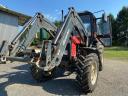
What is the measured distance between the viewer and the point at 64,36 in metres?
8.05

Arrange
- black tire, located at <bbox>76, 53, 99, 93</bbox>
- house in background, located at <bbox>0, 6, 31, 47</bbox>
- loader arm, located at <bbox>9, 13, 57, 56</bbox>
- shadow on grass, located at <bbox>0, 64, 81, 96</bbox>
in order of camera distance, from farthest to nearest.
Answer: house in background, located at <bbox>0, 6, 31, 47</bbox>
shadow on grass, located at <bbox>0, 64, 81, 96</bbox>
black tire, located at <bbox>76, 53, 99, 93</bbox>
loader arm, located at <bbox>9, 13, 57, 56</bbox>

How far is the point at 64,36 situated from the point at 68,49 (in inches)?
45.5

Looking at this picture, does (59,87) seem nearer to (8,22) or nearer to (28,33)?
(28,33)

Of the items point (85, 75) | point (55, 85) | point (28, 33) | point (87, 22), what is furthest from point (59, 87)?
point (87, 22)

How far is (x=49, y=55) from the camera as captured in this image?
728 centimetres

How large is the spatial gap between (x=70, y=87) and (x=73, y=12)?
8.46 feet

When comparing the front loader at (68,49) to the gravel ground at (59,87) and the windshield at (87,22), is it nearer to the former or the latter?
the windshield at (87,22)

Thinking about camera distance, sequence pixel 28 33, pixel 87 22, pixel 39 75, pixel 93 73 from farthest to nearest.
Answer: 1. pixel 87 22
2. pixel 39 75
3. pixel 93 73
4. pixel 28 33

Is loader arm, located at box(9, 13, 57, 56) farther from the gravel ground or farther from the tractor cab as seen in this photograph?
the tractor cab

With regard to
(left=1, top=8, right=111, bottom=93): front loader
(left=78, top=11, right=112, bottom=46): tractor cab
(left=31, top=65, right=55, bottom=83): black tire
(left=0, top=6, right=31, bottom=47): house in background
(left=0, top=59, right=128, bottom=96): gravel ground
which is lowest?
(left=0, top=59, right=128, bottom=96): gravel ground

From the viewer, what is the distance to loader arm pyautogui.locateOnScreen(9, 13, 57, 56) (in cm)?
758

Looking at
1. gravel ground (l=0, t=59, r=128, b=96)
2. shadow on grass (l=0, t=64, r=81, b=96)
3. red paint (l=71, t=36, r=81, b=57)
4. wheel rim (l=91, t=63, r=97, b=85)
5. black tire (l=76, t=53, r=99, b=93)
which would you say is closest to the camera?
black tire (l=76, t=53, r=99, b=93)

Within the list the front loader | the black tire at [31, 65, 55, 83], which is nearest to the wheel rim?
the front loader

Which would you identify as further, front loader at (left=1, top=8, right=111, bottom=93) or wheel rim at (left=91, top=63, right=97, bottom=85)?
wheel rim at (left=91, top=63, right=97, bottom=85)
